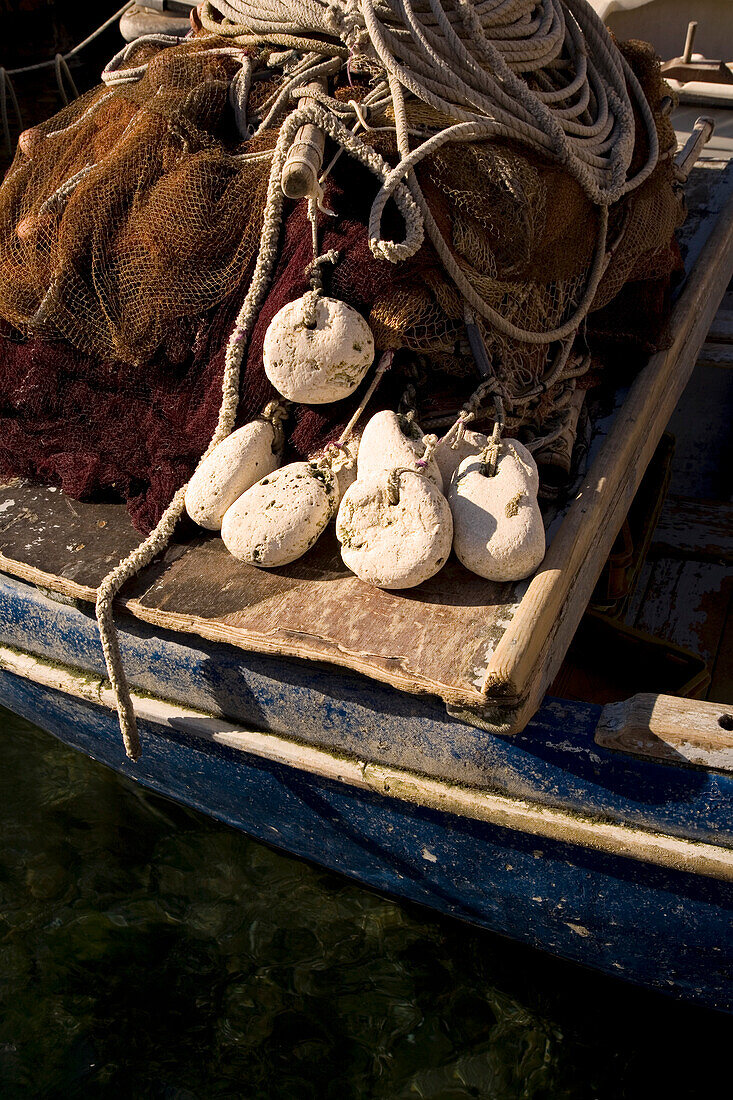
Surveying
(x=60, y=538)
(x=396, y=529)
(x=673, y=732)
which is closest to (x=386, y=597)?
(x=396, y=529)

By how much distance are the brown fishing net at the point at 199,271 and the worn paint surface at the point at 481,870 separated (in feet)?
2.55

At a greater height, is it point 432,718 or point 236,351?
point 236,351

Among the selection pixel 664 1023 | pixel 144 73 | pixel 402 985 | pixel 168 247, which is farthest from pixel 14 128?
pixel 664 1023

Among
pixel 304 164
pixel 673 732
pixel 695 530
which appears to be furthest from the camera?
pixel 695 530

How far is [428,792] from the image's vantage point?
2.07 metres

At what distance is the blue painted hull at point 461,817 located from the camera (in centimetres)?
191

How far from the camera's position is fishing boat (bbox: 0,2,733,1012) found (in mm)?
1852

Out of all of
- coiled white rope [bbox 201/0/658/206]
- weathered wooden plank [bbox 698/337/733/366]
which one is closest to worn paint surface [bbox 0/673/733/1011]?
coiled white rope [bbox 201/0/658/206]

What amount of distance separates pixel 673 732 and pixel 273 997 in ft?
4.78

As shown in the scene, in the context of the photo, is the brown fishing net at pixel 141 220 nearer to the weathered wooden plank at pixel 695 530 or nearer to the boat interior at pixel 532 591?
the boat interior at pixel 532 591

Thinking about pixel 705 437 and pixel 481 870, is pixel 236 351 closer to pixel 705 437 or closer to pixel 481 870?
pixel 481 870

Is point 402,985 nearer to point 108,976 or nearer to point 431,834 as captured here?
point 431,834

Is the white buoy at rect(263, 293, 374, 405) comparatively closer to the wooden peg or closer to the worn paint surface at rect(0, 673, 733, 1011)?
the wooden peg

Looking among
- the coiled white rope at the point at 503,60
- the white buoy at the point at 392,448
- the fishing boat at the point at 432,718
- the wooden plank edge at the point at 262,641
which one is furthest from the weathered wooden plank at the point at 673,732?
the coiled white rope at the point at 503,60
